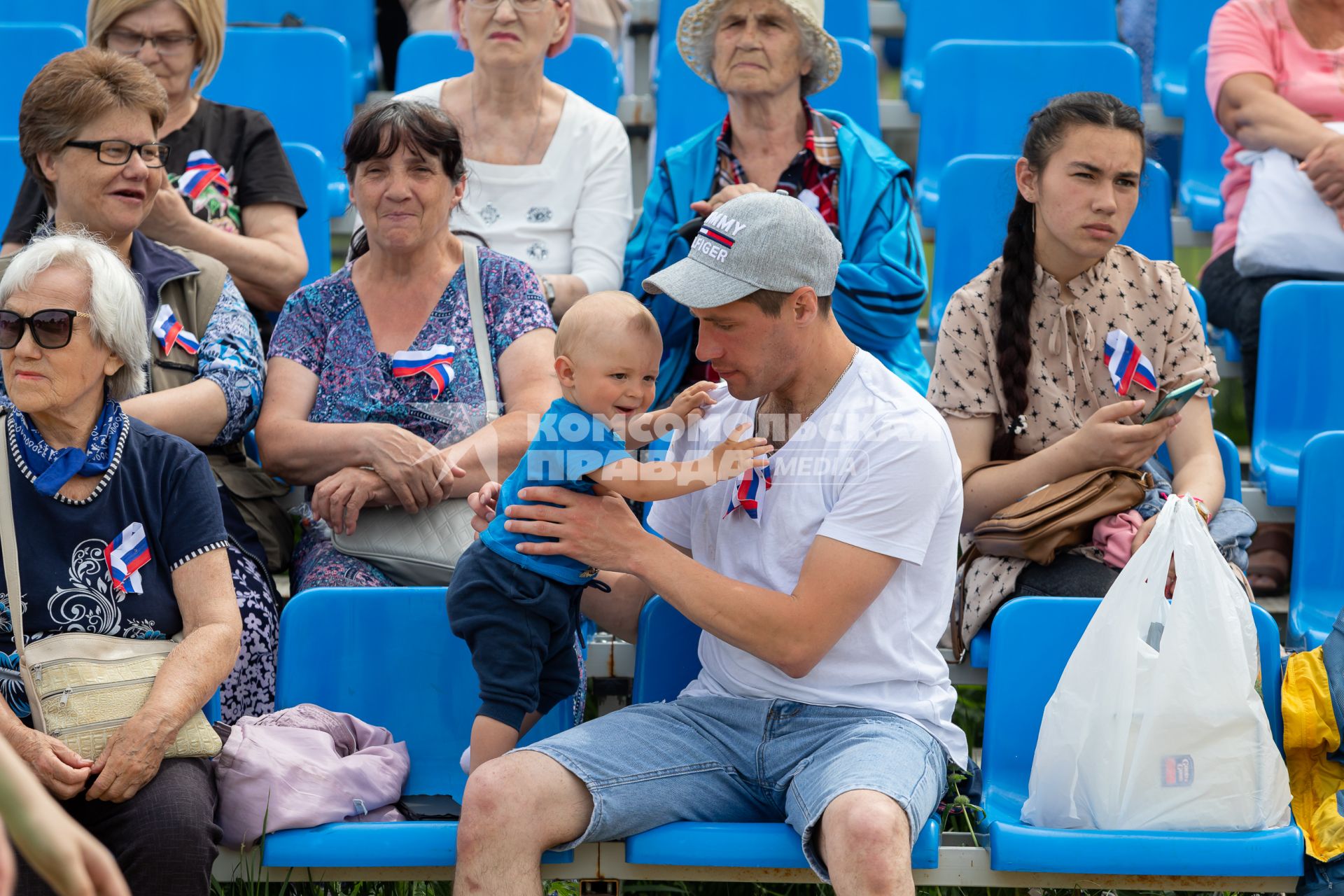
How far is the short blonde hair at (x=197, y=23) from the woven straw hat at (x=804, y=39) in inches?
43.8

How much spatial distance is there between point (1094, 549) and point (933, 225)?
172 centimetres

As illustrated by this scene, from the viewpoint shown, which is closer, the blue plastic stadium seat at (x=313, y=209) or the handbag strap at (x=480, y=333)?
the handbag strap at (x=480, y=333)

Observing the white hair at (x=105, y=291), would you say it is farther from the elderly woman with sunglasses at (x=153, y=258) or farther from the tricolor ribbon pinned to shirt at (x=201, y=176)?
the tricolor ribbon pinned to shirt at (x=201, y=176)

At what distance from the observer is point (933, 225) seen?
4273 mm

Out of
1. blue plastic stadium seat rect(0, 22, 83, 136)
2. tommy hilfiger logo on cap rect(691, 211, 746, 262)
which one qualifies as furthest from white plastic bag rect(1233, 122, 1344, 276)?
blue plastic stadium seat rect(0, 22, 83, 136)

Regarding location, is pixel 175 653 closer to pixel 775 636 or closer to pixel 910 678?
pixel 775 636

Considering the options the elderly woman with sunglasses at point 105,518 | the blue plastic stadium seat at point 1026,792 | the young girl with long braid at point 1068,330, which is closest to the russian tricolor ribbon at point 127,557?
the elderly woman with sunglasses at point 105,518

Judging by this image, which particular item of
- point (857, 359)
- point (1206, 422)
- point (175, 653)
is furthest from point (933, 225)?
point (175, 653)

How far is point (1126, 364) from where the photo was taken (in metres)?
2.87

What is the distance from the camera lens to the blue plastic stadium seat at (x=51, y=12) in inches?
191

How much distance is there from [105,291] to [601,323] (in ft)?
2.69

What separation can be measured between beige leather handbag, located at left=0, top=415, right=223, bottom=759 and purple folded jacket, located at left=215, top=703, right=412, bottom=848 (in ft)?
0.20

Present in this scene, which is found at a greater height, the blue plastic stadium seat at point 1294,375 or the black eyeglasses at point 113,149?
the black eyeglasses at point 113,149

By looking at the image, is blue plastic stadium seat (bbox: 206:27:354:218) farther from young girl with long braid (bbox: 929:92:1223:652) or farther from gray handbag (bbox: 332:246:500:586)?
young girl with long braid (bbox: 929:92:1223:652)
